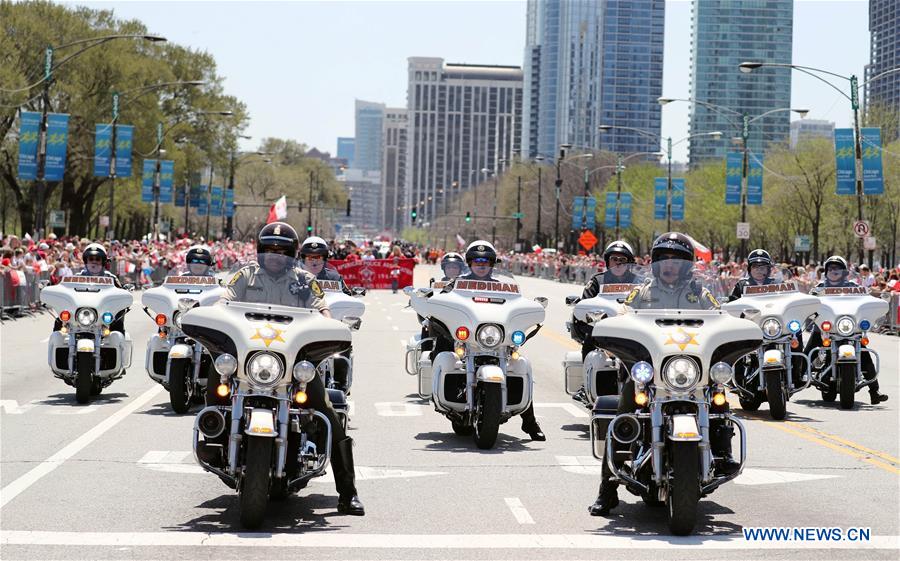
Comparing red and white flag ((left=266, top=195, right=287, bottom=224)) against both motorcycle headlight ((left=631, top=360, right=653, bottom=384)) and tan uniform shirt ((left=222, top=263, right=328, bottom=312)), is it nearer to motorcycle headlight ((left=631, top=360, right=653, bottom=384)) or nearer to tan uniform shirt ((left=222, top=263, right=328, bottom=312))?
tan uniform shirt ((left=222, top=263, right=328, bottom=312))

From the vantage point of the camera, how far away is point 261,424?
8336 mm

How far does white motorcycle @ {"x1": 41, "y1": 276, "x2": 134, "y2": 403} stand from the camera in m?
16.0

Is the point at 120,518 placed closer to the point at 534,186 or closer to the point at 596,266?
the point at 596,266

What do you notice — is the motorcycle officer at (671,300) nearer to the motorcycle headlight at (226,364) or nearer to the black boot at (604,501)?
the black boot at (604,501)

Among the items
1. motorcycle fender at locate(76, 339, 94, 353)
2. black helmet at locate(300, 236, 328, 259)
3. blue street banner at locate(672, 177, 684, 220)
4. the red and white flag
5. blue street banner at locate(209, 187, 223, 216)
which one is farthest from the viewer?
blue street banner at locate(209, 187, 223, 216)

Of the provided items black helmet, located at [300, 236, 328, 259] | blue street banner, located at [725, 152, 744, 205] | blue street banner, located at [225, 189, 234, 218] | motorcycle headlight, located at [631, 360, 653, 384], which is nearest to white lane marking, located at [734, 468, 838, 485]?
motorcycle headlight, located at [631, 360, 653, 384]

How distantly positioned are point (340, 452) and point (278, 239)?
1450 millimetres

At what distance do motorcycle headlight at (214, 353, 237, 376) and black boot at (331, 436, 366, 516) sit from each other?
3.19ft

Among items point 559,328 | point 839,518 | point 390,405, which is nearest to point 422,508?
point 839,518

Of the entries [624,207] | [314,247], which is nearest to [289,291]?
[314,247]

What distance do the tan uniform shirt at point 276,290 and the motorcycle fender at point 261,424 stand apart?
953 millimetres

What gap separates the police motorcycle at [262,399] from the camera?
845cm

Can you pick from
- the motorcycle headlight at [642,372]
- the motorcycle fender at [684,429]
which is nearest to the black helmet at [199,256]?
the motorcycle headlight at [642,372]

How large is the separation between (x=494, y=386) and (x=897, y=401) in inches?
330
